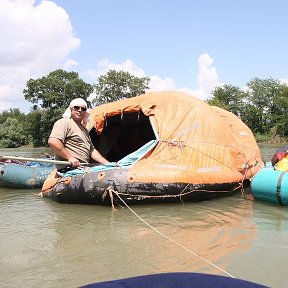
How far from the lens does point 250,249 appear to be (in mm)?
4250

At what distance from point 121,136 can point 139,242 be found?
752cm

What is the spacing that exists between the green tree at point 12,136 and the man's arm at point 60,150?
53007mm

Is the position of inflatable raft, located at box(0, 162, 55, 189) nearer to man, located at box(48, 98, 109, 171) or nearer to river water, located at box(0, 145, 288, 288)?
man, located at box(48, 98, 109, 171)

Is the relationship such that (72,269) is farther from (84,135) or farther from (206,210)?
(84,135)

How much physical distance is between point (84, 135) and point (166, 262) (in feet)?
13.6

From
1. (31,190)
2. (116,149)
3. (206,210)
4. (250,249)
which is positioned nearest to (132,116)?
→ (116,149)

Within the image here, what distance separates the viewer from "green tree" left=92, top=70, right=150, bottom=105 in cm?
6069

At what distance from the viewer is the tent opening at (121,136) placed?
1071 centimetres

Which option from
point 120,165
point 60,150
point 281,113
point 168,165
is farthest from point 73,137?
point 281,113

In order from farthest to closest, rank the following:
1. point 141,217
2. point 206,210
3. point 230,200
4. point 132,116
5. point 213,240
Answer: point 132,116, point 230,200, point 206,210, point 141,217, point 213,240

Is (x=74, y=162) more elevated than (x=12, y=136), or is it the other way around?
(x=12, y=136)

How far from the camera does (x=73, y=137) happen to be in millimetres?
7336

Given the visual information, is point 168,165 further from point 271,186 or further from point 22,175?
point 22,175

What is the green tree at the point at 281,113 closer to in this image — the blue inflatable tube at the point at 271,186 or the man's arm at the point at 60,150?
the blue inflatable tube at the point at 271,186
